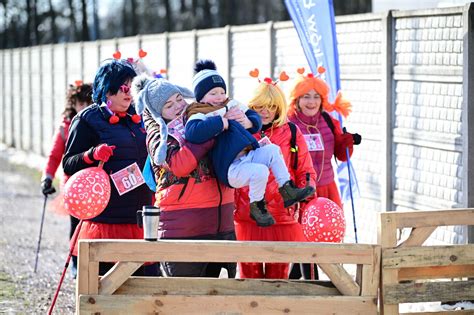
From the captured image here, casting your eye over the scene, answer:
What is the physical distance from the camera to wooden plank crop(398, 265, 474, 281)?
21.3ft

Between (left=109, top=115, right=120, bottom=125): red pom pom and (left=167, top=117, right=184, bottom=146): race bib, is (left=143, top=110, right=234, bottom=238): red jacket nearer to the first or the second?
(left=167, top=117, right=184, bottom=146): race bib

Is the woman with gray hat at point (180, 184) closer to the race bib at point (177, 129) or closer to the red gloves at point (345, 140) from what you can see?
the race bib at point (177, 129)

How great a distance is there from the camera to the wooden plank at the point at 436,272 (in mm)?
6500

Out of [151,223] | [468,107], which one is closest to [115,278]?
[151,223]

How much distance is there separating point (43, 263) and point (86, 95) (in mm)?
2347

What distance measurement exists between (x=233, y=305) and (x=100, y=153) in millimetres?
1626

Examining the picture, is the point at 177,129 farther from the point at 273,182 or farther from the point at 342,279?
the point at 342,279

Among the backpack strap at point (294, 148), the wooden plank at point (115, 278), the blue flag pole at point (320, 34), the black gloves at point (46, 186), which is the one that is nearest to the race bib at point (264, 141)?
the backpack strap at point (294, 148)

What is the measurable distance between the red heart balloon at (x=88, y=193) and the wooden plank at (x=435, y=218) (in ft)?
6.38

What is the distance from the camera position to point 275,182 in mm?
7328

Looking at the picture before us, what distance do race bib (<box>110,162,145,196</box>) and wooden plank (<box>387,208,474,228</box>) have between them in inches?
72.0

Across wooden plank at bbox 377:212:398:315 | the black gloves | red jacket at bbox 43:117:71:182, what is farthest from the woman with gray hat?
red jacket at bbox 43:117:71:182

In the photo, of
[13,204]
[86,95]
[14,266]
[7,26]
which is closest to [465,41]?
A: [86,95]

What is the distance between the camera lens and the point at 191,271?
21.4 feet
